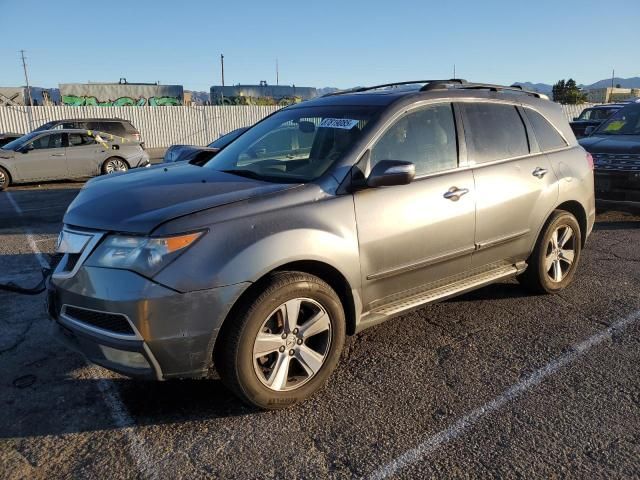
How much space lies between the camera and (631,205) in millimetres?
7492

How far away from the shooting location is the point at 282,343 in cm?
305

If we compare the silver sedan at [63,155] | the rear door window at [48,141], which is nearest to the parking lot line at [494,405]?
the silver sedan at [63,155]

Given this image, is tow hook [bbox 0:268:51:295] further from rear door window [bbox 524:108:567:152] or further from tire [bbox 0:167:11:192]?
tire [bbox 0:167:11:192]

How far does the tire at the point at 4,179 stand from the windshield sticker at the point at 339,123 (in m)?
11.8

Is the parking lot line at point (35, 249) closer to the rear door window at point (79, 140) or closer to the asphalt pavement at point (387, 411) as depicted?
the asphalt pavement at point (387, 411)

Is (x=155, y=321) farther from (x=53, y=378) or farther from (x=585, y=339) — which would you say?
(x=585, y=339)

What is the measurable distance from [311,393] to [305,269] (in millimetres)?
754

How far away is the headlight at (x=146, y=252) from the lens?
2.69m

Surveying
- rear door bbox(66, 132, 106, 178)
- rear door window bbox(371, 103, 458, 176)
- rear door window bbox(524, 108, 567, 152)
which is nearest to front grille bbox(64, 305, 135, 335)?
rear door window bbox(371, 103, 458, 176)

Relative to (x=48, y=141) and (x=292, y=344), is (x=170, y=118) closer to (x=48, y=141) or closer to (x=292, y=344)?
(x=48, y=141)

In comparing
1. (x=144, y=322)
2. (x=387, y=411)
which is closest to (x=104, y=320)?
(x=144, y=322)

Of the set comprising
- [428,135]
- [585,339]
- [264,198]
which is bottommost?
[585,339]

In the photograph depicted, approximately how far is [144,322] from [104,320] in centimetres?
27

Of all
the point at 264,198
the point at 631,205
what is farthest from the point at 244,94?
the point at 264,198
